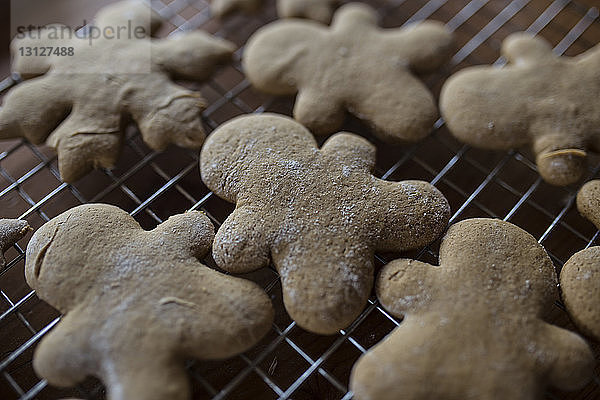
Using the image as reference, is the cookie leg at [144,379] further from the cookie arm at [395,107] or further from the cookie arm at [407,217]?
the cookie arm at [395,107]

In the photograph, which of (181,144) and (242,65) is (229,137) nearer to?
(181,144)

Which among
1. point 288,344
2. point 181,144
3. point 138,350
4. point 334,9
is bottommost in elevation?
point 288,344

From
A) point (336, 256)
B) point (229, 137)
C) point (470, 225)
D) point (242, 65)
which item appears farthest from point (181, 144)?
point (470, 225)

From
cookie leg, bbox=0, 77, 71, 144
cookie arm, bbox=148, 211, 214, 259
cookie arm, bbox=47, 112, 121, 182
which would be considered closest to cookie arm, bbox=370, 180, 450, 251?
cookie arm, bbox=148, 211, 214, 259

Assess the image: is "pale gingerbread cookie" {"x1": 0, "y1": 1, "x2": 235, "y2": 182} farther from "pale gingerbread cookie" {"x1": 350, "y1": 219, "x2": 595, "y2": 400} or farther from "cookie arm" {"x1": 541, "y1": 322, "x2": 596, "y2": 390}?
"cookie arm" {"x1": 541, "y1": 322, "x2": 596, "y2": 390}

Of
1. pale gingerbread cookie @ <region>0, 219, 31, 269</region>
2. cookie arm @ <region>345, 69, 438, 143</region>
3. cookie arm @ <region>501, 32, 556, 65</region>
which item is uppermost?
cookie arm @ <region>501, 32, 556, 65</region>

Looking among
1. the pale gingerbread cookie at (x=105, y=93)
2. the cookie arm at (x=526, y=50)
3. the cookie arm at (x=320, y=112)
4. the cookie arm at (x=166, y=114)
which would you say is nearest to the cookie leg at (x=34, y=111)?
the pale gingerbread cookie at (x=105, y=93)
